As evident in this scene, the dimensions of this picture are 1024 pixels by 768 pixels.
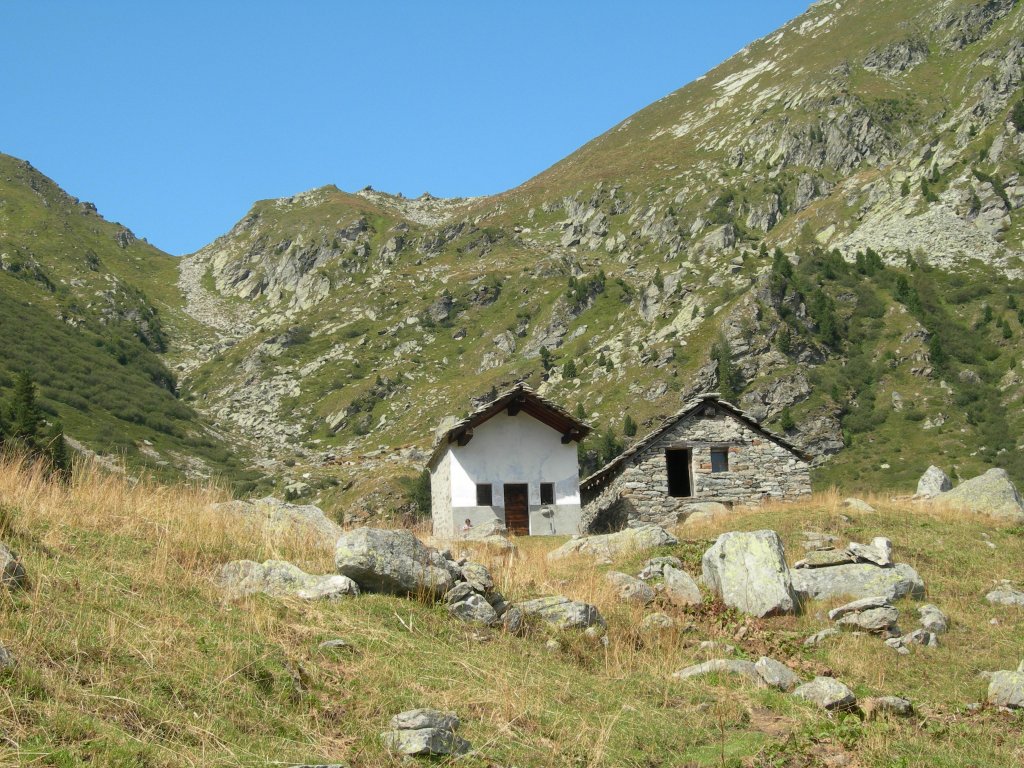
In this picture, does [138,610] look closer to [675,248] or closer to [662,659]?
[662,659]

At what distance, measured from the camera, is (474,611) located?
38.3ft

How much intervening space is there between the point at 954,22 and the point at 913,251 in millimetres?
99284

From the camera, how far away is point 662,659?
12133mm

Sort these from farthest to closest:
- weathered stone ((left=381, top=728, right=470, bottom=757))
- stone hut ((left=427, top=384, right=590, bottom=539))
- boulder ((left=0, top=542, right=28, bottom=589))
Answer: stone hut ((left=427, top=384, right=590, bottom=539))
boulder ((left=0, top=542, right=28, bottom=589))
weathered stone ((left=381, top=728, right=470, bottom=757))

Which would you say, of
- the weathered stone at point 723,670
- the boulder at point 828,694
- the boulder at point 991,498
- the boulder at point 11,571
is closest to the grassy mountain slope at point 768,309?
the boulder at point 991,498

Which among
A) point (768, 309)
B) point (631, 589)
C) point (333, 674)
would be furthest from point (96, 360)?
point (333, 674)

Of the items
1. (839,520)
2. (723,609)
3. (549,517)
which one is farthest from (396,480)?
(723,609)

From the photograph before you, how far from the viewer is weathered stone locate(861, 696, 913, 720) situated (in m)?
10.1

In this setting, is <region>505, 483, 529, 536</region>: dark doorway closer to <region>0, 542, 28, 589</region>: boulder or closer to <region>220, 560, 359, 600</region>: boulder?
<region>220, 560, 359, 600</region>: boulder

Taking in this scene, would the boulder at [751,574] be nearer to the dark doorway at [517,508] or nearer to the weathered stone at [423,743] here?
the weathered stone at [423,743]

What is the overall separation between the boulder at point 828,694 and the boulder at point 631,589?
4640mm

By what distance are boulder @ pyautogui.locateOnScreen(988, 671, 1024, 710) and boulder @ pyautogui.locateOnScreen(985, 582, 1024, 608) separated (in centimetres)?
630

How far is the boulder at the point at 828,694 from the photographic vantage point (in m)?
10.4

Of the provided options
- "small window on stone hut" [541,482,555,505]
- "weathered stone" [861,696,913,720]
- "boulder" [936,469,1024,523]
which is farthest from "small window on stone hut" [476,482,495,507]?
"weathered stone" [861,696,913,720]
